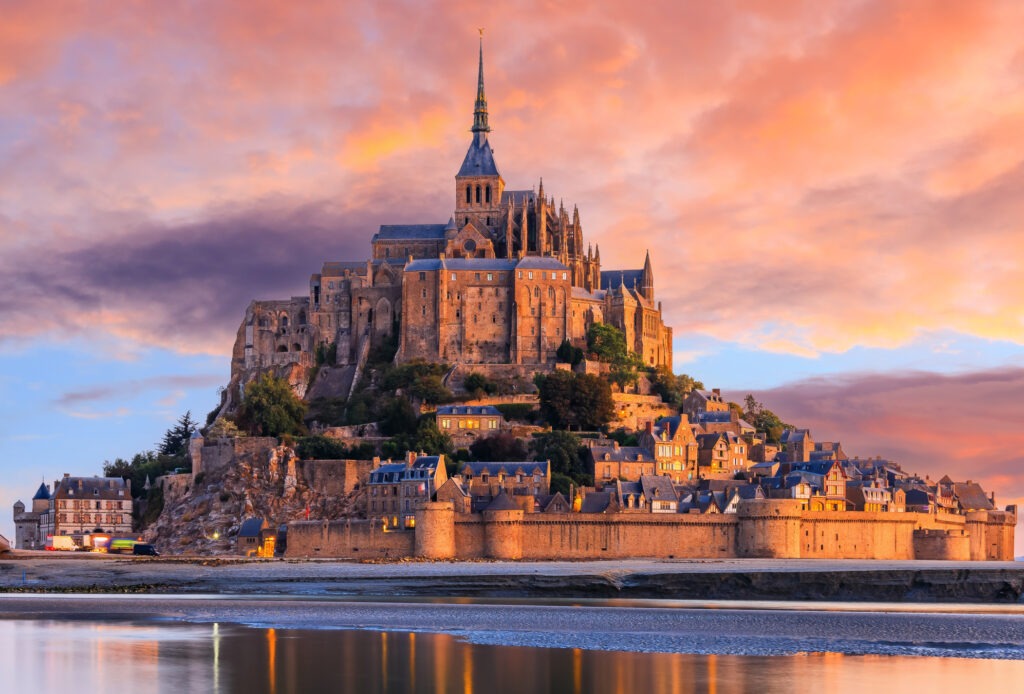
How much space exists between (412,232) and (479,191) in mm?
5870

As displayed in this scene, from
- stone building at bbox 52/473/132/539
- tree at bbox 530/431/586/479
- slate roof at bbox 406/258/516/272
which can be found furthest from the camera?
slate roof at bbox 406/258/516/272

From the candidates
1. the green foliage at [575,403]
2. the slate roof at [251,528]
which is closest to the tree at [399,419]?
the green foliage at [575,403]

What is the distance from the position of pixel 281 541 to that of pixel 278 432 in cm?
1486

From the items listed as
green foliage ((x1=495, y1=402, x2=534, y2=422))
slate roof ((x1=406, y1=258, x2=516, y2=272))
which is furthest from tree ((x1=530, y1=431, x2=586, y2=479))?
slate roof ((x1=406, y1=258, x2=516, y2=272))

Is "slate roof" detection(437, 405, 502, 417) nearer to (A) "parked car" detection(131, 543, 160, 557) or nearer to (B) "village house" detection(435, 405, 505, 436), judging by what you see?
(B) "village house" detection(435, 405, 505, 436)

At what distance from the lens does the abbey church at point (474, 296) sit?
324 feet

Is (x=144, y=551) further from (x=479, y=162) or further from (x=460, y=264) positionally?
(x=479, y=162)

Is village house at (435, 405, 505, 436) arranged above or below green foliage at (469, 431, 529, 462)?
above

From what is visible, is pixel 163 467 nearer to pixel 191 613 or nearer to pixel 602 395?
pixel 602 395

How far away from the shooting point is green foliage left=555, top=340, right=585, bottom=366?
9675 centimetres

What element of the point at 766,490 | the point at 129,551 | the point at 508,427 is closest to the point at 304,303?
the point at 508,427

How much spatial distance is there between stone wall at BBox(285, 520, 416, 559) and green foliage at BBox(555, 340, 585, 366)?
90.0 ft

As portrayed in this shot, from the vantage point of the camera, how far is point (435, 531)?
71.0 meters

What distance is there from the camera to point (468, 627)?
41.8m
